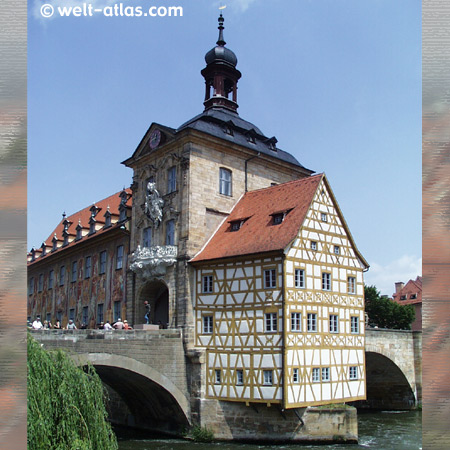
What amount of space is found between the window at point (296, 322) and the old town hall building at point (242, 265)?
36 millimetres

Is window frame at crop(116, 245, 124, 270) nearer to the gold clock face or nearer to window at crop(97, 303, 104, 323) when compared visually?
window at crop(97, 303, 104, 323)

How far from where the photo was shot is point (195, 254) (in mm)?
24328

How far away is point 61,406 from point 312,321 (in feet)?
41.7

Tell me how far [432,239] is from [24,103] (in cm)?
503

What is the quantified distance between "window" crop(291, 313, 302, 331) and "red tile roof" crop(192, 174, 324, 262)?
2336 mm

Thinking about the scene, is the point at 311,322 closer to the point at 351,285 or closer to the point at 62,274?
the point at 351,285

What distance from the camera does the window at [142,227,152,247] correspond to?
87.2 ft

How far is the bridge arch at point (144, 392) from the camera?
21.1 m

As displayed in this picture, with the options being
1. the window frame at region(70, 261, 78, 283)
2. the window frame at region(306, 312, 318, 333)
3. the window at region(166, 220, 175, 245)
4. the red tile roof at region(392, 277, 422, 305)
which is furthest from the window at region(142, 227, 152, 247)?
the red tile roof at region(392, 277, 422, 305)

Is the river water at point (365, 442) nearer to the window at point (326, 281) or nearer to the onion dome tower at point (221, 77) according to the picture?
the window at point (326, 281)

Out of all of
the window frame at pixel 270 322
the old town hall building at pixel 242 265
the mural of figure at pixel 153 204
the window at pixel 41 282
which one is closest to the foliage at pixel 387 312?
the old town hall building at pixel 242 265

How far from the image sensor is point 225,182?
26172 millimetres

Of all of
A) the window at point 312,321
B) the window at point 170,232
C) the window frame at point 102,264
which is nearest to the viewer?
the window at point 312,321

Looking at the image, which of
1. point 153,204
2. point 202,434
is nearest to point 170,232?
point 153,204
